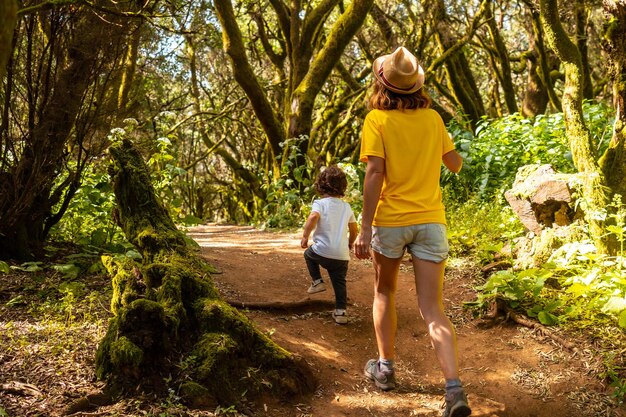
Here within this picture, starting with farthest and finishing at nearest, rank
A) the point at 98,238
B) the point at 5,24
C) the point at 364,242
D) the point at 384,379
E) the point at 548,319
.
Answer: the point at 98,238 → the point at 548,319 → the point at 384,379 → the point at 364,242 → the point at 5,24

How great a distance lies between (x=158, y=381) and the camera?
320 centimetres

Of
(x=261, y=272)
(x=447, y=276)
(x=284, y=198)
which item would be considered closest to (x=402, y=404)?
(x=447, y=276)

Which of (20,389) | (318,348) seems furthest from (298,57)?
(20,389)

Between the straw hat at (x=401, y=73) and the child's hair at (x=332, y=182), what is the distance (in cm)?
173

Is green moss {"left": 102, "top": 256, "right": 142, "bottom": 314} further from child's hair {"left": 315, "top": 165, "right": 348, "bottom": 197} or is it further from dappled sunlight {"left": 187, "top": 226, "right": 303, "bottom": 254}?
dappled sunlight {"left": 187, "top": 226, "right": 303, "bottom": 254}

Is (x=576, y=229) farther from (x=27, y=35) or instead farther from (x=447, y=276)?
(x=27, y=35)

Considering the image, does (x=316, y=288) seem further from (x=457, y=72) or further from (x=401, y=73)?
(x=457, y=72)

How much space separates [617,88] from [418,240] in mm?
2892

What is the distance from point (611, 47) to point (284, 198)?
698cm

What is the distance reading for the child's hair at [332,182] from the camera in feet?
17.4

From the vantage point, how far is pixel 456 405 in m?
3.22

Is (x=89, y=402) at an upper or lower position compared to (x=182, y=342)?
lower

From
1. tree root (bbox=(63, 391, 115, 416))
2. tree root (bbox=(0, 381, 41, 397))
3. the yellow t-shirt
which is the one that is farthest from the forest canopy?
the yellow t-shirt

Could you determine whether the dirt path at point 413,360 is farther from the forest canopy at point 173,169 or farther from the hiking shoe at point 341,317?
the forest canopy at point 173,169
